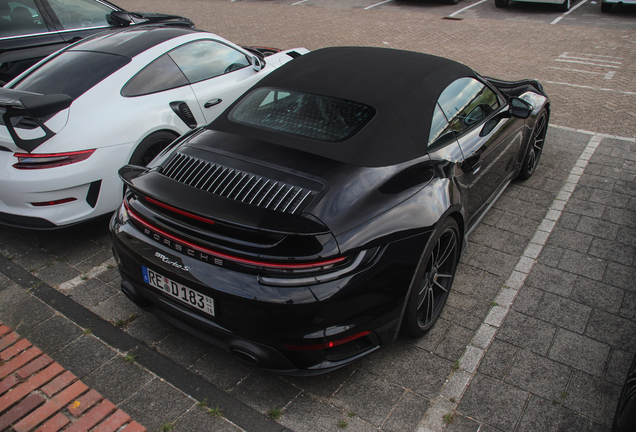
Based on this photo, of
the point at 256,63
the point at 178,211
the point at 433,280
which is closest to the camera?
the point at 178,211

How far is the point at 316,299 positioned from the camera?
7.54 feet

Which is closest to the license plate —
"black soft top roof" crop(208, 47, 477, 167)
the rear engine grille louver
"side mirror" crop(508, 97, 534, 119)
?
the rear engine grille louver

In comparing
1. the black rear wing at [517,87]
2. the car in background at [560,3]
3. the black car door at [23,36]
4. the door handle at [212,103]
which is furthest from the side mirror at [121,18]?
the car in background at [560,3]

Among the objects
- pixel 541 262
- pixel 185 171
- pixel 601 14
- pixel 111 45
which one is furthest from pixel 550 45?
pixel 185 171

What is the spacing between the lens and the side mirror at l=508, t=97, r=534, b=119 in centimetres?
389

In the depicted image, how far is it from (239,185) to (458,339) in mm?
1675

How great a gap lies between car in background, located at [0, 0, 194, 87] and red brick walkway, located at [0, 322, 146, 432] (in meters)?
4.19

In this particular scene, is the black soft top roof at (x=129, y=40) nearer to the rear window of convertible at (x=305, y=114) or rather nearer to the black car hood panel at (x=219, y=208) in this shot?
the rear window of convertible at (x=305, y=114)

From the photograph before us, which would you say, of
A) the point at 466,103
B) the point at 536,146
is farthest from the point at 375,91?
the point at 536,146

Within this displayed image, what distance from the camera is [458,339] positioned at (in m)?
3.09

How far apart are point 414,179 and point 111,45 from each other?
11.1 ft

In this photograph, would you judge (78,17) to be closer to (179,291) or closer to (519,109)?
(179,291)

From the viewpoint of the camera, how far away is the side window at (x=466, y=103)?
3.27 meters

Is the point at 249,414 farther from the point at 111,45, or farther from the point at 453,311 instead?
the point at 111,45
